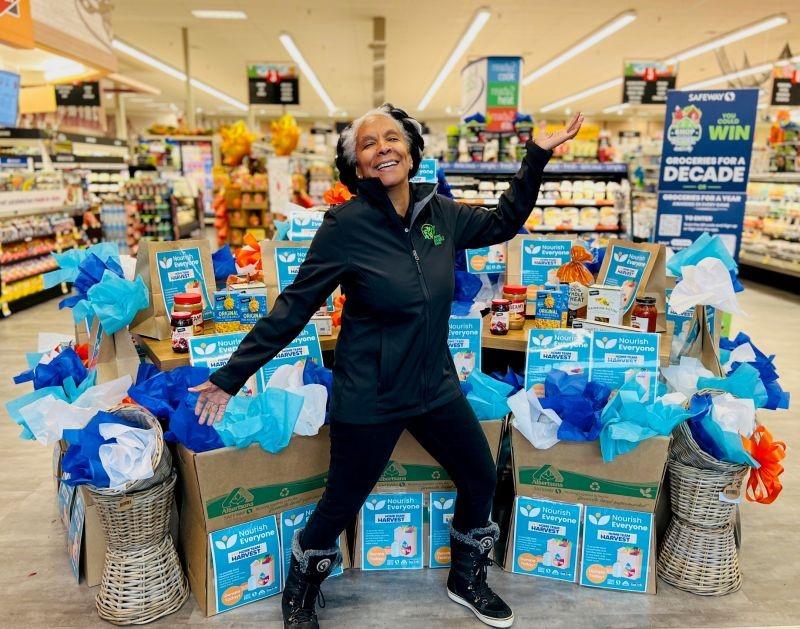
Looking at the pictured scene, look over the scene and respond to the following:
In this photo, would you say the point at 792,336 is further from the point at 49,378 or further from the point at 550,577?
the point at 49,378

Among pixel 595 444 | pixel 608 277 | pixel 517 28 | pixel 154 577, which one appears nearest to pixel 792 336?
pixel 608 277

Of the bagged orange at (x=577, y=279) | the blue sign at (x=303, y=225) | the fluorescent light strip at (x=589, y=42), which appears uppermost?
the fluorescent light strip at (x=589, y=42)

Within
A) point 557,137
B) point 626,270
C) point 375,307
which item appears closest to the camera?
point 375,307

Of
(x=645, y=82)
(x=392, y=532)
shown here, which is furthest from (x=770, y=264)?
(x=392, y=532)

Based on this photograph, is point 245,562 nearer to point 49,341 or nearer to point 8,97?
point 49,341

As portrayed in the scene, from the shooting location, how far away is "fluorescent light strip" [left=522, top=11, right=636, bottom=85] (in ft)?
34.1

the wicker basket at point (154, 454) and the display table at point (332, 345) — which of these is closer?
the wicker basket at point (154, 454)

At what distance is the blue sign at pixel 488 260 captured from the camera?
3.02 meters

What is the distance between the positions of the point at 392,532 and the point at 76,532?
118 cm

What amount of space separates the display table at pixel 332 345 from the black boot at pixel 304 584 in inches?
31.2

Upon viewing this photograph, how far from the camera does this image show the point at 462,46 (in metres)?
12.6

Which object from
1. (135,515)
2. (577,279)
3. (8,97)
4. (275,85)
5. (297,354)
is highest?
(275,85)

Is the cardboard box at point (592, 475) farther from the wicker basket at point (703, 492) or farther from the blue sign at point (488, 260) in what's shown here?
the blue sign at point (488, 260)

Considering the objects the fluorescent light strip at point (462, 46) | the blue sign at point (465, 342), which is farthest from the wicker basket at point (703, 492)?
the fluorescent light strip at point (462, 46)
